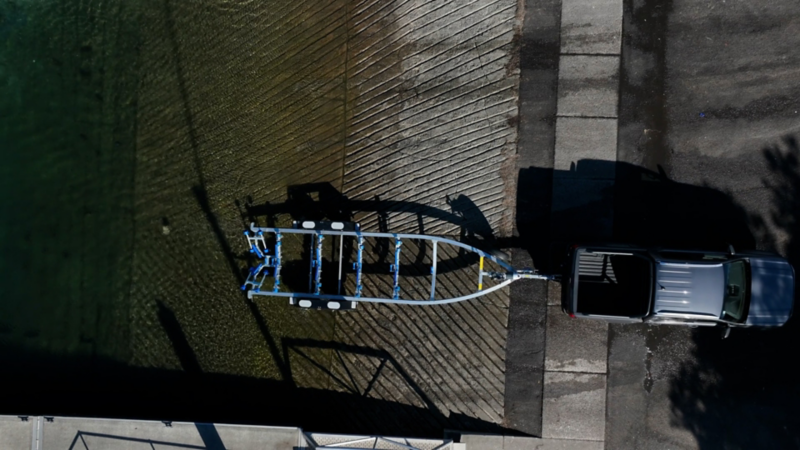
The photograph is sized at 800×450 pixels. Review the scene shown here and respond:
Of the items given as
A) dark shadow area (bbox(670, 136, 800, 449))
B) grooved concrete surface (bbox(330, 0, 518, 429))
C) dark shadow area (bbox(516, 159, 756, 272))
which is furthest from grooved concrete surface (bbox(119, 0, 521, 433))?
dark shadow area (bbox(670, 136, 800, 449))

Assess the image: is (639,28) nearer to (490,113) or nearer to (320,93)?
(490,113)

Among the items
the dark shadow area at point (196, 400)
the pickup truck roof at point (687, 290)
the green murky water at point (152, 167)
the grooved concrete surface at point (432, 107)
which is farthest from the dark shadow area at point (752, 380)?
the green murky water at point (152, 167)

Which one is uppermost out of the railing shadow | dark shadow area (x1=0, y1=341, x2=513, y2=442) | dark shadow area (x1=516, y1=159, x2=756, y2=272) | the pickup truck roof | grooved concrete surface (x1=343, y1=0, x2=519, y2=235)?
grooved concrete surface (x1=343, y1=0, x2=519, y2=235)

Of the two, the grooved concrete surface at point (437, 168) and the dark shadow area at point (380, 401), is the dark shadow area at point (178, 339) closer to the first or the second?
the dark shadow area at point (380, 401)

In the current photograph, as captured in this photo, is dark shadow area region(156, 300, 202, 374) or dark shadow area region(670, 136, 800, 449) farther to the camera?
dark shadow area region(156, 300, 202, 374)

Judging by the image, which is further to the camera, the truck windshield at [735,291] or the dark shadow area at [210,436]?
the dark shadow area at [210,436]

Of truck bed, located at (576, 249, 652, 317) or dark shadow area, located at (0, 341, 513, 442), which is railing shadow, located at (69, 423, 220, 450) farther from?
truck bed, located at (576, 249, 652, 317)

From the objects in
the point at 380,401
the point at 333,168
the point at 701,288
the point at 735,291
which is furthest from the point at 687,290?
the point at 333,168

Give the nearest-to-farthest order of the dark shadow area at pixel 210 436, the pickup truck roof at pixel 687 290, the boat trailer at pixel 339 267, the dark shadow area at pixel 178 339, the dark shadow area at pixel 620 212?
the pickup truck roof at pixel 687 290
the boat trailer at pixel 339 267
the dark shadow area at pixel 210 436
the dark shadow area at pixel 620 212
the dark shadow area at pixel 178 339
